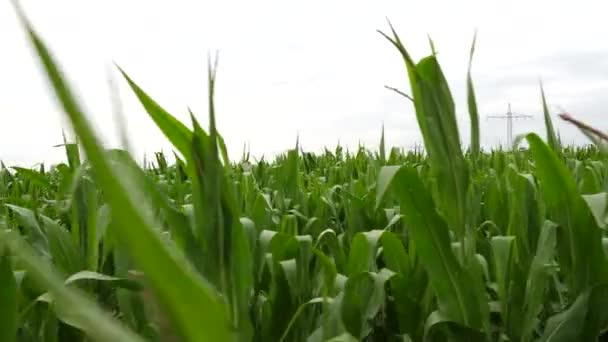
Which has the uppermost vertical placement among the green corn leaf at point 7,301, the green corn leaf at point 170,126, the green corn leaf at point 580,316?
the green corn leaf at point 170,126

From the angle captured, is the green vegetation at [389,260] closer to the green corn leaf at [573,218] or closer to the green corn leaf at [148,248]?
the green corn leaf at [573,218]

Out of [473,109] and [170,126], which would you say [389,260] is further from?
[170,126]

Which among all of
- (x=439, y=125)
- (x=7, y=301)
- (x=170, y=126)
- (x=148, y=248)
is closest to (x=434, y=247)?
(x=439, y=125)

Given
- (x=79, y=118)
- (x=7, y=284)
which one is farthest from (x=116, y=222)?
(x=7, y=284)

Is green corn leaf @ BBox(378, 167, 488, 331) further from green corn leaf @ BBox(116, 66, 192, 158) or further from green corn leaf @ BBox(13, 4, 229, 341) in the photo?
green corn leaf @ BBox(13, 4, 229, 341)

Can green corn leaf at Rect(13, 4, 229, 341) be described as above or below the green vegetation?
above

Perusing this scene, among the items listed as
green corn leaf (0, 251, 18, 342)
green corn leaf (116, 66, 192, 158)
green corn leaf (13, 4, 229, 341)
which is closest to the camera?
green corn leaf (13, 4, 229, 341)

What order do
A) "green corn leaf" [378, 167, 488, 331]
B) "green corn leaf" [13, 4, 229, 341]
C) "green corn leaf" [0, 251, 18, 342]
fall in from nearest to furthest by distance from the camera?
"green corn leaf" [13, 4, 229, 341]
"green corn leaf" [0, 251, 18, 342]
"green corn leaf" [378, 167, 488, 331]

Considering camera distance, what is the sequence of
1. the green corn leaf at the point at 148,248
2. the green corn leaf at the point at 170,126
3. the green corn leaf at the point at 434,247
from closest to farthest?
the green corn leaf at the point at 148,248 < the green corn leaf at the point at 170,126 < the green corn leaf at the point at 434,247

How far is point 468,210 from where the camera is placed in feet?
3.58

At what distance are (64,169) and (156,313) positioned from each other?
1843 mm

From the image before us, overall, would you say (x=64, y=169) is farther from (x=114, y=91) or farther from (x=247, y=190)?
(x=114, y=91)

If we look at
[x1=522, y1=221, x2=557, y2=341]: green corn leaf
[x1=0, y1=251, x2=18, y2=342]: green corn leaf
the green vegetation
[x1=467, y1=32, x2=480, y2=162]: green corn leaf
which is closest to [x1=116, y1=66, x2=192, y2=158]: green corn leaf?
the green vegetation

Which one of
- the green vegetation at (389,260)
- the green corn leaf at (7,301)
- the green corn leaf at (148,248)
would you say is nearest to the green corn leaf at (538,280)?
the green vegetation at (389,260)
